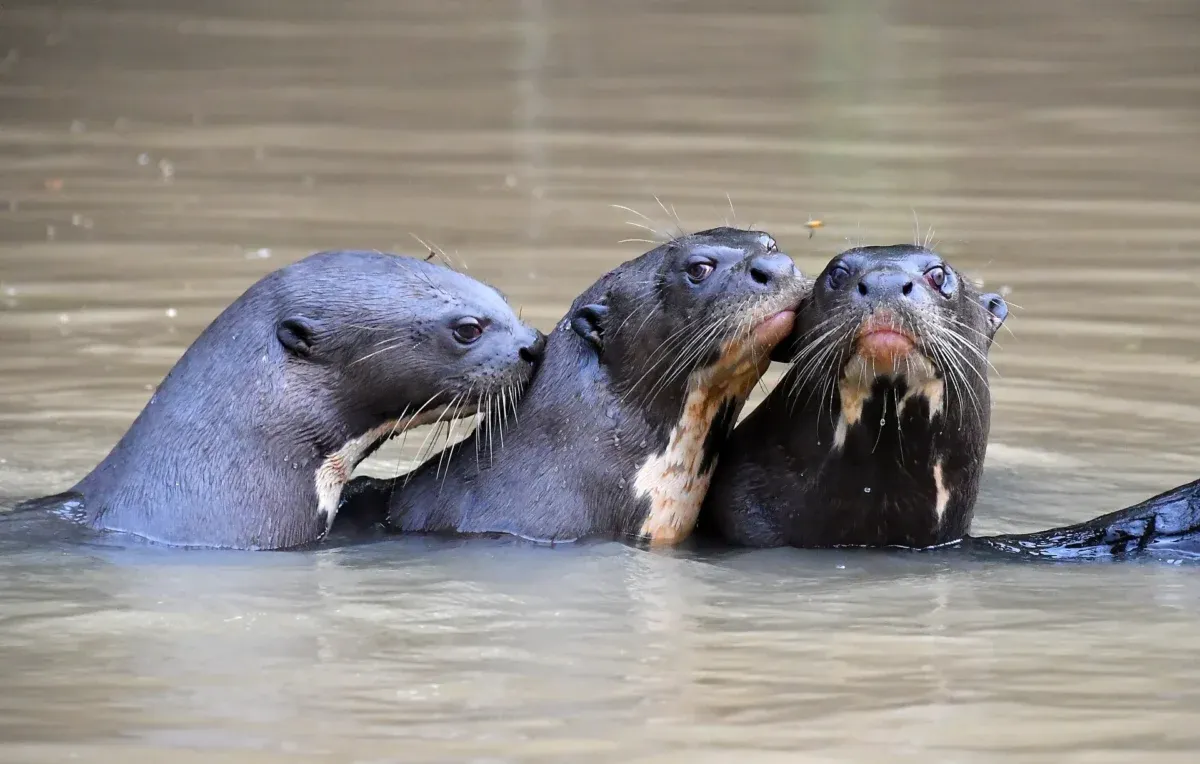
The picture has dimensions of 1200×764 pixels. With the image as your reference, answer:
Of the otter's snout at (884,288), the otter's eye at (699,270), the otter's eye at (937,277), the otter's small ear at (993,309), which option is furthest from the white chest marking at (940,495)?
the otter's eye at (699,270)

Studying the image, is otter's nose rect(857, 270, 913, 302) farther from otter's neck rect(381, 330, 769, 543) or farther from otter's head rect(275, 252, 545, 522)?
otter's head rect(275, 252, 545, 522)

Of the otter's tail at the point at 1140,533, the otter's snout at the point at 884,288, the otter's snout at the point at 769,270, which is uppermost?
the otter's snout at the point at 769,270

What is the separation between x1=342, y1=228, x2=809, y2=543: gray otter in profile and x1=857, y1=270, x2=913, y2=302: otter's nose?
54cm

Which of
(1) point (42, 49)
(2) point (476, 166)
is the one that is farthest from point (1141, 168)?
(1) point (42, 49)

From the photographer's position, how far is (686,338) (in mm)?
6543

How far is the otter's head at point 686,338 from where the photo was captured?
643 centimetres

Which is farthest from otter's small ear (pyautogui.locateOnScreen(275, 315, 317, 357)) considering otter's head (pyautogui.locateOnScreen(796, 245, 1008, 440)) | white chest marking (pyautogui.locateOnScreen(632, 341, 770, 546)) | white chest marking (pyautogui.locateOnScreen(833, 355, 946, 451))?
white chest marking (pyautogui.locateOnScreen(833, 355, 946, 451))

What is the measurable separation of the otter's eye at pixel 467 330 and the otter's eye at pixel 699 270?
61 centimetres

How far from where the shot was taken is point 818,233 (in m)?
11.5

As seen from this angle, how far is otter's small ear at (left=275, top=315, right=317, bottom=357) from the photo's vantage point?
21.4 ft

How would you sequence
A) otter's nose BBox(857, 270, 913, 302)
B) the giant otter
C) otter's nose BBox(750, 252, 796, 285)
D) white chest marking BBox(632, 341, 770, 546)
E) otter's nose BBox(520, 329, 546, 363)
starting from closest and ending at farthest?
otter's nose BBox(857, 270, 913, 302)
the giant otter
otter's nose BBox(750, 252, 796, 285)
white chest marking BBox(632, 341, 770, 546)
otter's nose BBox(520, 329, 546, 363)

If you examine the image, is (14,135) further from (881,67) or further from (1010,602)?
(1010,602)

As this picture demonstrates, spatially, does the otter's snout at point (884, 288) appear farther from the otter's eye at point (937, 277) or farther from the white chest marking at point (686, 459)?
the white chest marking at point (686, 459)

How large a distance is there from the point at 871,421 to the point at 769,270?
488 millimetres
